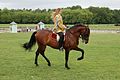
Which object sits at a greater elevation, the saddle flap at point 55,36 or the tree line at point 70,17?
the saddle flap at point 55,36

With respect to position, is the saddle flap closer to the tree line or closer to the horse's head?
the horse's head

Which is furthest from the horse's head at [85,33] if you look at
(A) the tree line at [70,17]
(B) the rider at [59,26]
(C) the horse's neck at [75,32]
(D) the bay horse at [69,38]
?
(A) the tree line at [70,17]

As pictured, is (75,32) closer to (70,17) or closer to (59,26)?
(59,26)

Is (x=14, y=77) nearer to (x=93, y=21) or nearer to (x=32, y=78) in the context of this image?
(x=32, y=78)

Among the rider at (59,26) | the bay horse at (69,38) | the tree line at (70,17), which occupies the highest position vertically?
the rider at (59,26)

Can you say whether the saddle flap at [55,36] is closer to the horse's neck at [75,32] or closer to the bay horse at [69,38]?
the bay horse at [69,38]

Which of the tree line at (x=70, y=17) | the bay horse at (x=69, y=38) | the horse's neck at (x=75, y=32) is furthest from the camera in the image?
the tree line at (x=70, y=17)

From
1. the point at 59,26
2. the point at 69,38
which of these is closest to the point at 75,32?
the point at 69,38

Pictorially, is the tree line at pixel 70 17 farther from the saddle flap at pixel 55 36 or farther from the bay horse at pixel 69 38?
the saddle flap at pixel 55 36

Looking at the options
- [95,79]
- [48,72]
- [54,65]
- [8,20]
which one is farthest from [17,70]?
[8,20]

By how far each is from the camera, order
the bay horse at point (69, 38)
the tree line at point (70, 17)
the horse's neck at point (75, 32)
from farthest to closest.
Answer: the tree line at point (70, 17) < the horse's neck at point (75, 32) < the bay horse at point (69, 38)

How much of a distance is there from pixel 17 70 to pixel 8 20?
130162mm

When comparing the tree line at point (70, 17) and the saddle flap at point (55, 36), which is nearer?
the saddle flap at point (55, 36)

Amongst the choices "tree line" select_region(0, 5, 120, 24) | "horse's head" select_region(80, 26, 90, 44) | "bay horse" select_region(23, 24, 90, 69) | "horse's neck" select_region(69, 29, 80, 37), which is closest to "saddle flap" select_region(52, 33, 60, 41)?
"bay horse" select_region(23, 24, 90, 69)
